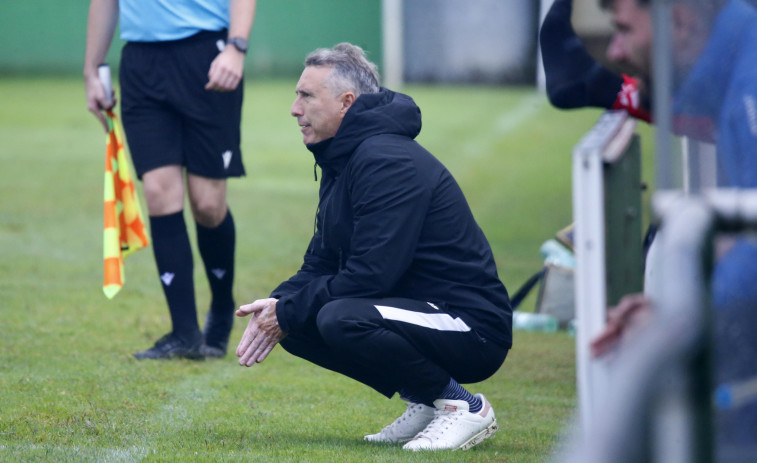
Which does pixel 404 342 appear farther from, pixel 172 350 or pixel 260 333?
pixel 172 350

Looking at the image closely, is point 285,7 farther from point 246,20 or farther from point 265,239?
point 246,20

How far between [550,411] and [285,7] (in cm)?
2376

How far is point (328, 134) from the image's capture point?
12.6 ft

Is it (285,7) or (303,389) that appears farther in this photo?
(285,7)

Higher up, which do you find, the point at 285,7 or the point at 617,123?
the point at 617,123

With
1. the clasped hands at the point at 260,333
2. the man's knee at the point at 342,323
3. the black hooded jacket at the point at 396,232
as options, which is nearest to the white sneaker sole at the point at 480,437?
the black hooded jacket at the point at 396,232

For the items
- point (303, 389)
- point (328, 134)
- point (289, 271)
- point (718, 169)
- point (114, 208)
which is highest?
point (718, 169)

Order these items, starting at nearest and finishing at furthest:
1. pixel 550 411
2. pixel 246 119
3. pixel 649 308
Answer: pixel 649 308 < pixel 550 411 < pixel 246 119

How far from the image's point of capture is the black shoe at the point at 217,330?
5199 mm

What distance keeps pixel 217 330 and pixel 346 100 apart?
1771 millimetres

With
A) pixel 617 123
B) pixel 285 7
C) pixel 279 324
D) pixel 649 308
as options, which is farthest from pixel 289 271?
pixel 285 7

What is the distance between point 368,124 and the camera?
3.71 metres

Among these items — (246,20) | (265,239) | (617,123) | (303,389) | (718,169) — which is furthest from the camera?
(265,239)

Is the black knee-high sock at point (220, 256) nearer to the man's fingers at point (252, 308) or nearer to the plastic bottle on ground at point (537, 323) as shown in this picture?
the man's fingers at point (252, 308)
